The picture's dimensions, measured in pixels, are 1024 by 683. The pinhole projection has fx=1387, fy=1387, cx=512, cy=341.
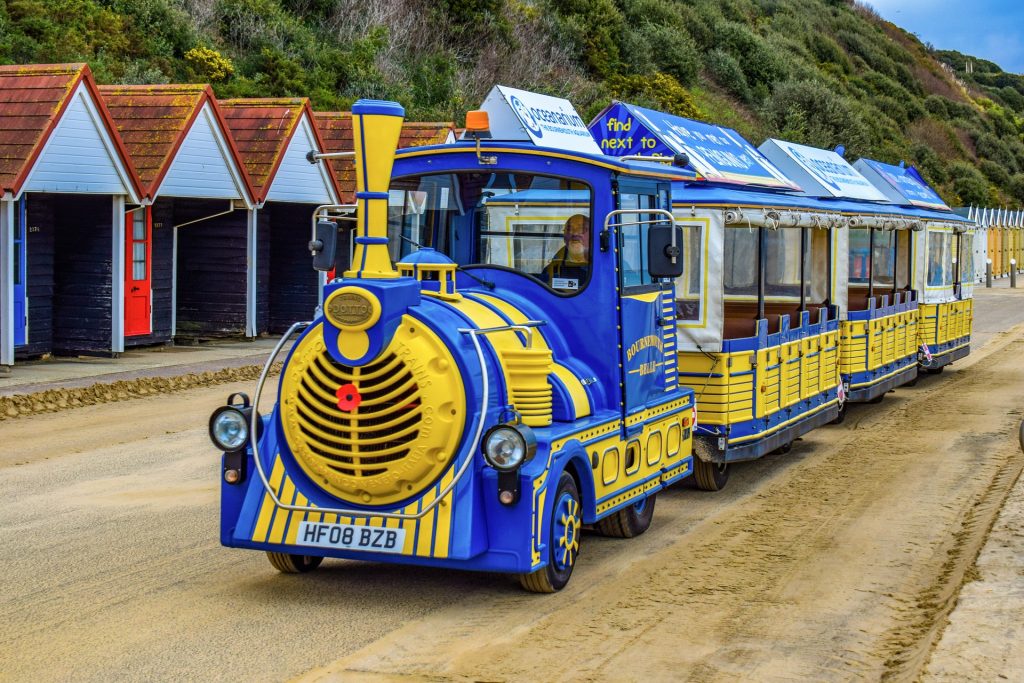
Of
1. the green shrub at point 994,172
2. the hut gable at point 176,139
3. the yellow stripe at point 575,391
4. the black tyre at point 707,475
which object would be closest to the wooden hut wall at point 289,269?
the hut gable at point 176,139

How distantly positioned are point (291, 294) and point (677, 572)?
736 inches

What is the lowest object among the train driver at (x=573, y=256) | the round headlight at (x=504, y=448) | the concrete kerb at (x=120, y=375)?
the concrete kerb at (x=120, y=375)

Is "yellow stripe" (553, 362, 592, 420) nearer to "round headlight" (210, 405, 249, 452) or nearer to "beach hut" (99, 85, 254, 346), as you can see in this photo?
"round headlight" (210, 405, 249, 452)

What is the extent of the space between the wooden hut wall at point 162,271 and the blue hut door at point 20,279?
8.98 feet

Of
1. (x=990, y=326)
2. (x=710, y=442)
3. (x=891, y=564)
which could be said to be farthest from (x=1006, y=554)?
(x=990, y=326)

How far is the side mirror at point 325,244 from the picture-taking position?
8.41 meters

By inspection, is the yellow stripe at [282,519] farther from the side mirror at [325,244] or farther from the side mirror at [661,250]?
the side mirror at [661,250]

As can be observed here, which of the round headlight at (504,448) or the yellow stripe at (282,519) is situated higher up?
the round headlight at (504,448)

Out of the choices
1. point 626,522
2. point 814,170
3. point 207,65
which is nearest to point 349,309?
point 626,522

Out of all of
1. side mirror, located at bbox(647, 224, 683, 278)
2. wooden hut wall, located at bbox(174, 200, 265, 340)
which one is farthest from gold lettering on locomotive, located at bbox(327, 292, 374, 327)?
wooden hut wall, located at bbox(174, 200, 265, 340)

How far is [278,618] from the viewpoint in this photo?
751 cm

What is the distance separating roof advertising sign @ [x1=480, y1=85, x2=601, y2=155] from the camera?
1162 centimetres

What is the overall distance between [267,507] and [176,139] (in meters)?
15.1

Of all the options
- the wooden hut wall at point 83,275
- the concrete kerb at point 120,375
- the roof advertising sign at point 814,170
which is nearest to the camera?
the concrete kerb at point 120,375
